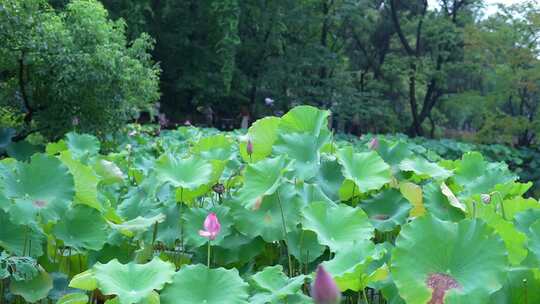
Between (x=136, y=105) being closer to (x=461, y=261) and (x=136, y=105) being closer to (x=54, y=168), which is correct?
(x=54, y=168)

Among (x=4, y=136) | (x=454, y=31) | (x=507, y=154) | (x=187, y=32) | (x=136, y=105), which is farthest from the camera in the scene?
(x=187, y=32)

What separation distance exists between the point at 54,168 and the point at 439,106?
15.0 m

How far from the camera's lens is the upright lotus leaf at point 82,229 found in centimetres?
106

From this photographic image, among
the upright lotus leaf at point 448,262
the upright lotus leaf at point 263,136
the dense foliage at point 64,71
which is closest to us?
the upright lotus leaf at point 448,262

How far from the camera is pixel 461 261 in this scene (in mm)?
804

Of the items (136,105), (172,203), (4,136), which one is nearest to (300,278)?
(172,203)

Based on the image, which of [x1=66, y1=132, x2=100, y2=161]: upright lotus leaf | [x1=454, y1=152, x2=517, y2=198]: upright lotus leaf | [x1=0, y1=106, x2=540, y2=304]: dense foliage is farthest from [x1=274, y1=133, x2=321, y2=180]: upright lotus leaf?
[x1=66, y1=132, x2=100, y2=161]: upright lotus leaf

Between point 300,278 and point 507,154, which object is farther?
point 507,154

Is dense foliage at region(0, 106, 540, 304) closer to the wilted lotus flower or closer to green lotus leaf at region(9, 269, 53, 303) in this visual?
green lotus leaf at region(9, 269, 53, 303)

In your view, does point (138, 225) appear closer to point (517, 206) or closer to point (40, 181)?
point (40, 181)

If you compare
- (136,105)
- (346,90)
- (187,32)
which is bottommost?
(136,105)

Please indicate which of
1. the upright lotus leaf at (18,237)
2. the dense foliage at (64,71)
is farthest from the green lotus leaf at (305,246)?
the dense foliage at (64,71)

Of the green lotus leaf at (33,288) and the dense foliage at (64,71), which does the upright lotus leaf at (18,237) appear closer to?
the green lotus leaf at (33,288)

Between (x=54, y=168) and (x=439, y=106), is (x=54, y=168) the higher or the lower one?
the lower one
